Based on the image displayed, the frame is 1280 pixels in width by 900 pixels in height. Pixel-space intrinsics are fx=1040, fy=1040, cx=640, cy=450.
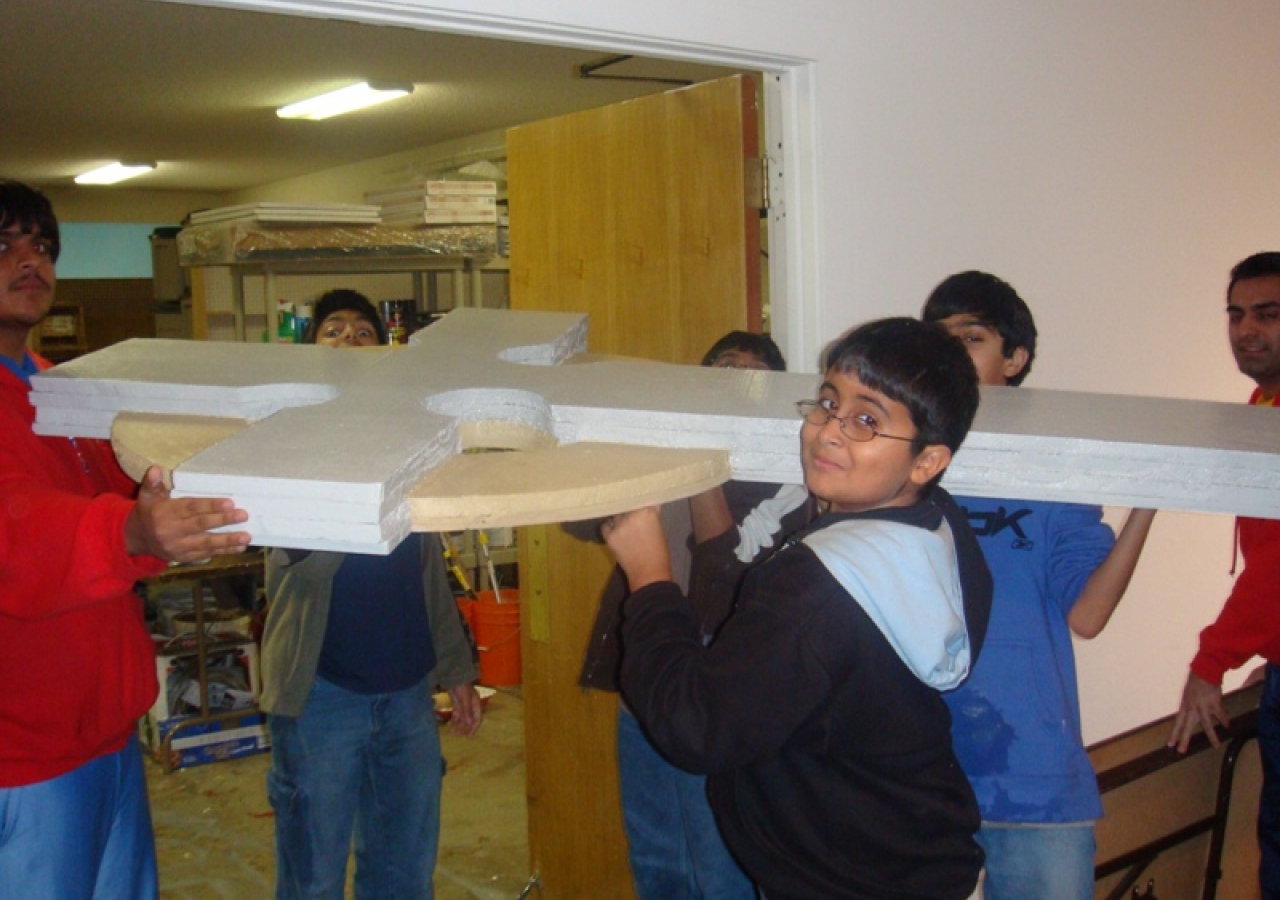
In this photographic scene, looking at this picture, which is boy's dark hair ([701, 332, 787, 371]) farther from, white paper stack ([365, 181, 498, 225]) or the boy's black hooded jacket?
white paper stack ([365, 181, 498, 225])

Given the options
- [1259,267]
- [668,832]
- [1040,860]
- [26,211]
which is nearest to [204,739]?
[668,832]

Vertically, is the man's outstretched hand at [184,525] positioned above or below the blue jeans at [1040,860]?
above

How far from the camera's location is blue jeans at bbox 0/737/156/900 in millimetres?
1465

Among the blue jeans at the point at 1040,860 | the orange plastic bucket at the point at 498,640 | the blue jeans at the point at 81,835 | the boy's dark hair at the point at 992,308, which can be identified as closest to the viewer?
the blue jeans at the point at 81,835

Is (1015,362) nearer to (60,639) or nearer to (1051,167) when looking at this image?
(1051,167)

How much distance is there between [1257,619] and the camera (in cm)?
197

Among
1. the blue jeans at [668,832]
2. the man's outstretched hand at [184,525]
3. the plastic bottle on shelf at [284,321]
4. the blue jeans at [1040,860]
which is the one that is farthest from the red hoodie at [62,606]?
the plastic bottle on shelf at [284,321]

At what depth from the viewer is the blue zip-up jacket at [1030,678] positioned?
1577mm

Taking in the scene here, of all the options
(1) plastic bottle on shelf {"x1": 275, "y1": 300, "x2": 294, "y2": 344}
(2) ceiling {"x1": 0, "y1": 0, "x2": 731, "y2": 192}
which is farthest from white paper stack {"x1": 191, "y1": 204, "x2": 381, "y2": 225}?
(2) ceiling {"x1": 0, "y1": 0, "x2": 731, "y2": 192}

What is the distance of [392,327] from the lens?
5.32 m

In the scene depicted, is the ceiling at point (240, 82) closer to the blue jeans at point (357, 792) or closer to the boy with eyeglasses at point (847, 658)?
the blue jeans at point (357, 792)

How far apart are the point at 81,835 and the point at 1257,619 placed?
2.06 metres

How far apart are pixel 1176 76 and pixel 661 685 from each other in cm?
281

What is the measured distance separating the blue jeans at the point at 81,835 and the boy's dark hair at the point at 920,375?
1256 mm
